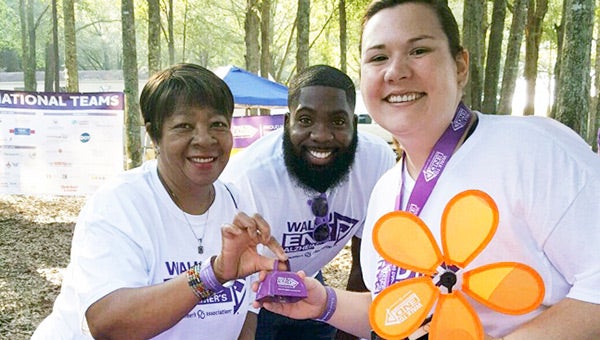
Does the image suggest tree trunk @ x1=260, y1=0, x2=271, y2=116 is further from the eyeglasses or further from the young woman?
the young woman

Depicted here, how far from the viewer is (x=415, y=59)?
1727 mm

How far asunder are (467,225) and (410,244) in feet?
0.58

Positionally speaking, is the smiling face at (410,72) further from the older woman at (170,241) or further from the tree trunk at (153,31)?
the tree trunk at (153,31)

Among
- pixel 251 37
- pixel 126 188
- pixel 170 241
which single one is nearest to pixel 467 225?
pixel 170 241

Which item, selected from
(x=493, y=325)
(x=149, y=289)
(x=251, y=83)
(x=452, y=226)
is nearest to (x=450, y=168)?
(x=452, y=226)

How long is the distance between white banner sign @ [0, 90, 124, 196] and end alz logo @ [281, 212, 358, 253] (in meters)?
6.00

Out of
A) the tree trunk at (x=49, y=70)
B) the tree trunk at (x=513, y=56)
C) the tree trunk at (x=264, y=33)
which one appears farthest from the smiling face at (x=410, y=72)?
the tree trunk at (x=49, y=70)

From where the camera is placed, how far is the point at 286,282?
1909 millimetres

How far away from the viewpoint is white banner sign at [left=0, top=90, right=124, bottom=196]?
28.4ft

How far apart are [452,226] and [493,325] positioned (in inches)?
13.4

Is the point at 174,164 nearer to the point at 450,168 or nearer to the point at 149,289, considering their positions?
the point at 149,289

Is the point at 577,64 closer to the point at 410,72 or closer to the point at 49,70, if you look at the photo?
the point at 410,72

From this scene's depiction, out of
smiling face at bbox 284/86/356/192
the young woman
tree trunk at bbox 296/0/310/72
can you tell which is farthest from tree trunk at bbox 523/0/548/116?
the young woman

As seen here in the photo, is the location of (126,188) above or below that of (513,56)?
below
